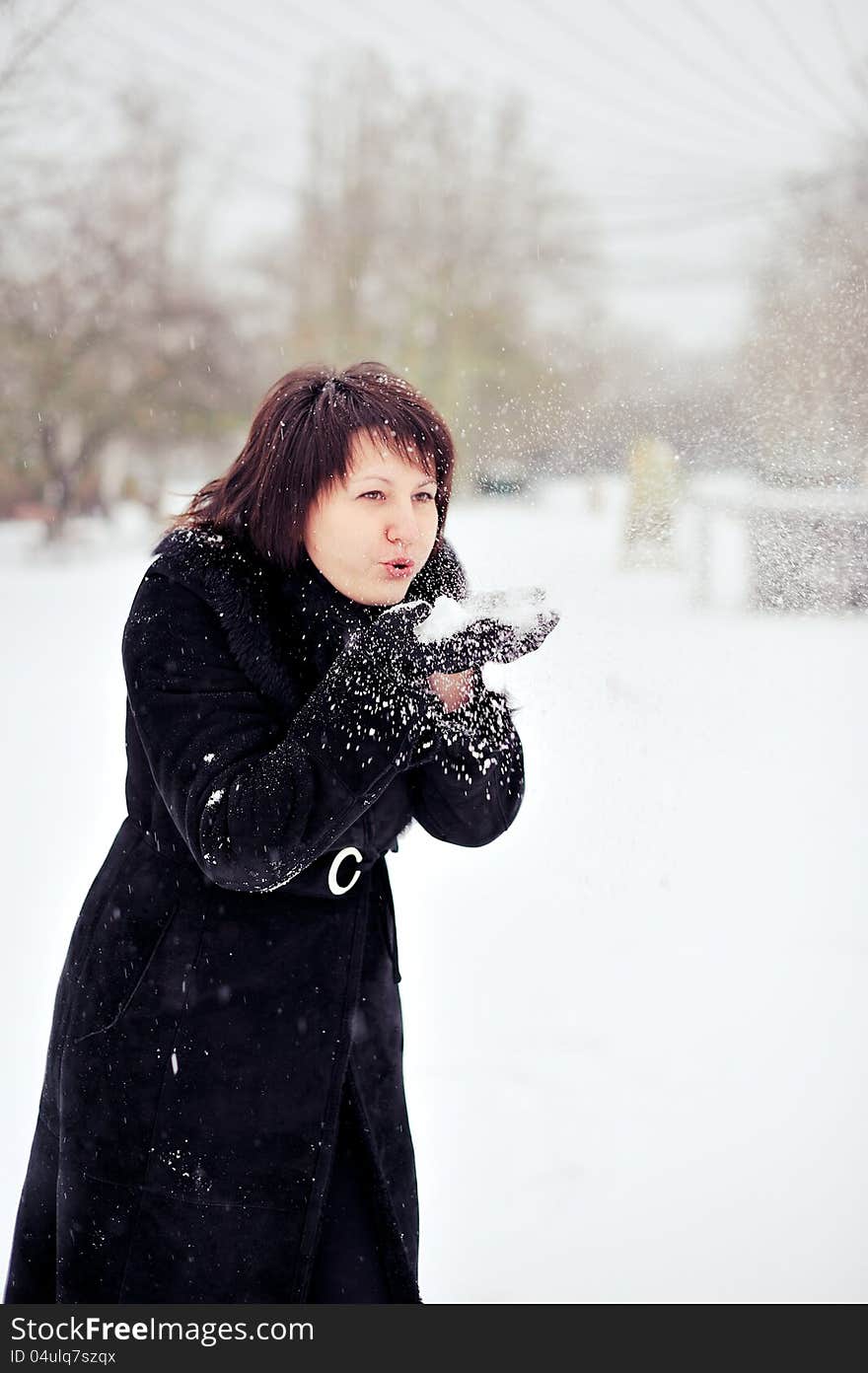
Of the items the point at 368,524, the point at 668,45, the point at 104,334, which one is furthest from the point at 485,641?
the point at 104,334

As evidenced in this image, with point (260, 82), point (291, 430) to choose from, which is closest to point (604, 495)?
point (291, 430)

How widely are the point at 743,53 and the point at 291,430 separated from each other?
403 centimetres

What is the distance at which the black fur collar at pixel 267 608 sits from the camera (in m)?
0.97

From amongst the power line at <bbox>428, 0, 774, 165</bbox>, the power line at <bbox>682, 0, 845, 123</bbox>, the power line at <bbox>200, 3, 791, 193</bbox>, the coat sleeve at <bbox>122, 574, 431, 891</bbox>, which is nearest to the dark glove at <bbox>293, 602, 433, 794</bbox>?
the coat sleeve at <bbox>122, 574, 431, 891</bbox>

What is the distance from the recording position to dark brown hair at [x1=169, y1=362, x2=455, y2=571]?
1.00 metres

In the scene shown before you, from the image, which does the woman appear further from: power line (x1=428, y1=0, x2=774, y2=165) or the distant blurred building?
power line (x1=428, y1=0, x2=774, y2=165)

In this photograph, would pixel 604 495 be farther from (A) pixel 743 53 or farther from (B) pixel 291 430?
(A) pixel 743 53

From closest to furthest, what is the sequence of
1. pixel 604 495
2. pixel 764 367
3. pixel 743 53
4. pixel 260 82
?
pixel 604 495 → pixel 764 367 → pixel 743 53 → pixel 260 82

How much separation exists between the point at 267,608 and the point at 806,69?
322cm

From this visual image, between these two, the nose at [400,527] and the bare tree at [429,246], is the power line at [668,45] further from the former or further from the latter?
the nose at [400,527]

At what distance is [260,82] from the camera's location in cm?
690

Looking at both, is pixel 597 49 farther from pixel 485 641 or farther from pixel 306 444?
pixel 485 641

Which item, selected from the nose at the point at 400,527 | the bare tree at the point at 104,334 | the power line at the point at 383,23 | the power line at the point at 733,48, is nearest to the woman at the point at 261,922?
the nose at the point at 400,527

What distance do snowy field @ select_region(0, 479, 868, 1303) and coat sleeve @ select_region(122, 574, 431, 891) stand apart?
20 cm
